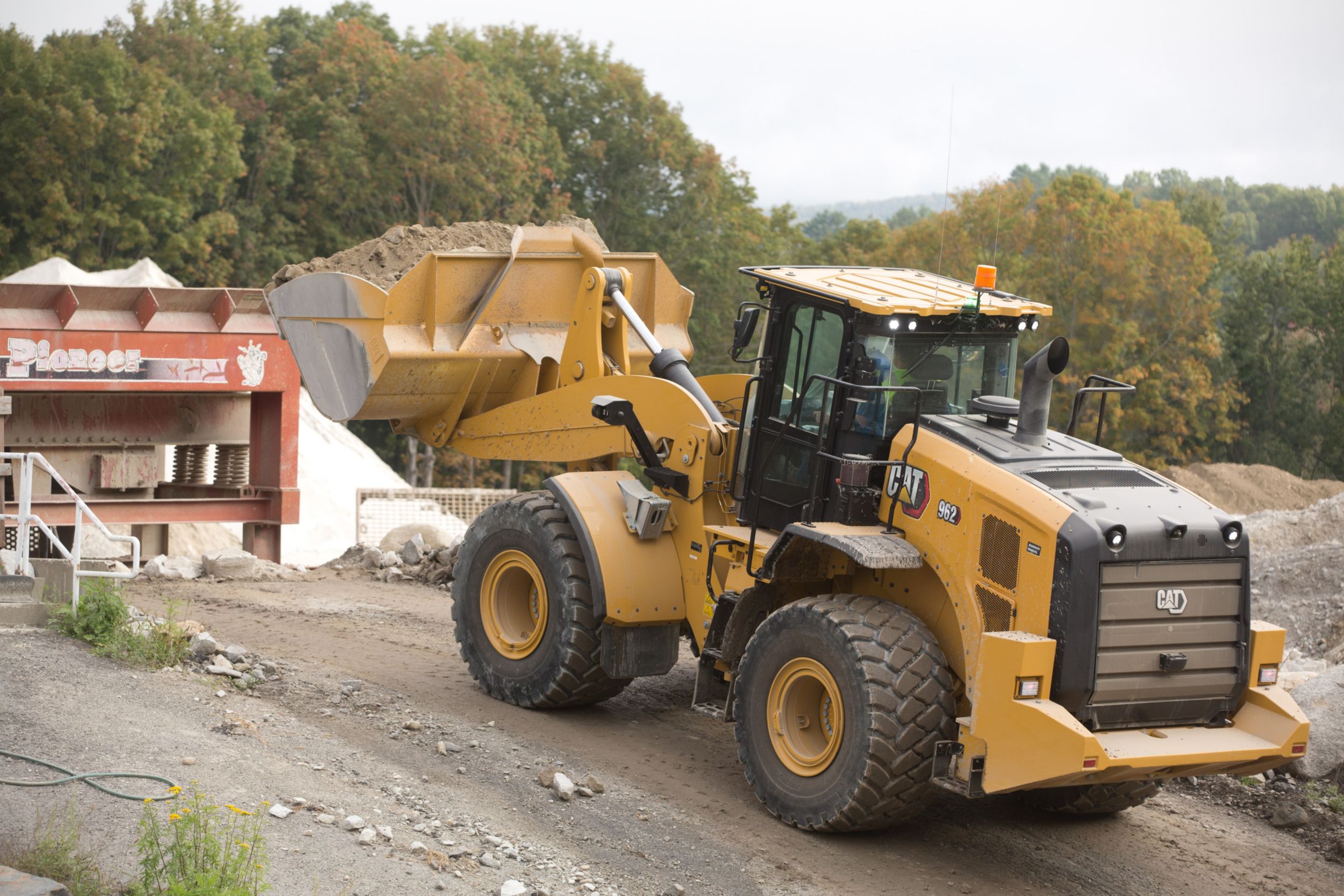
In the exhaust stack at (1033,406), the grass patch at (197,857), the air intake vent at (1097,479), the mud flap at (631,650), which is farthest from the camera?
the mud flap at (631,650)

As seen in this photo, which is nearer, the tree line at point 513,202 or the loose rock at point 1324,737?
the loose rock at point 1324,737

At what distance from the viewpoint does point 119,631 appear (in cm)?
927

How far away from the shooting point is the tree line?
35.8 metres

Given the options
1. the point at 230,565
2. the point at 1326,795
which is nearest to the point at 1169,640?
the point at 1326,795

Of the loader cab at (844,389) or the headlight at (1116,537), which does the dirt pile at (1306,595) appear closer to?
the loader cab at (844,389)

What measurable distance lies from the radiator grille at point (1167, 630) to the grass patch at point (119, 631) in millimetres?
5946

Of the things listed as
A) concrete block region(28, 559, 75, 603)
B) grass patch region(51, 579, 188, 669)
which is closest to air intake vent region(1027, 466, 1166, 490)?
grass patch region(51, 579, 188, 669)

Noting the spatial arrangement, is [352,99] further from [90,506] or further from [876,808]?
[876,808]

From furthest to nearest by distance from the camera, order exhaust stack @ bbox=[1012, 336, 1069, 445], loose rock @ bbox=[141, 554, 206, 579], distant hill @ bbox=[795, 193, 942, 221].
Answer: distant hill @ bbox=[795, 193, 942, 221], loose rock @ bbox=[141, 554, 206, 579], exhaust stack @ bbox=[1012, 336, 1069, 445]

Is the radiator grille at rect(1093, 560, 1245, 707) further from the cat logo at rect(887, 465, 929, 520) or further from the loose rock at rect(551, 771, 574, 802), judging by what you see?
the loose rock at rect(551, 771, 574, 802)

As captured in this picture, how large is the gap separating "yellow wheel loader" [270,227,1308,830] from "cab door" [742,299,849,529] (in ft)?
0.05

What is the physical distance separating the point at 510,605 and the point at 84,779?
11.1 feet

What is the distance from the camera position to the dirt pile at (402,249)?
10.0 m

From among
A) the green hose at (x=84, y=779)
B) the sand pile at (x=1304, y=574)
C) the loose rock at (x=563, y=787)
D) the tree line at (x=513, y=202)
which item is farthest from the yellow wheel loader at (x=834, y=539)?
the tree line at (x=513, y=202)
